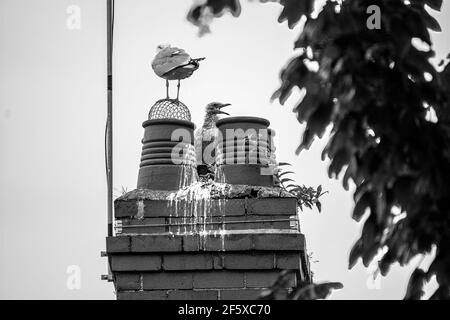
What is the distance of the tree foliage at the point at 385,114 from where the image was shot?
293 cm

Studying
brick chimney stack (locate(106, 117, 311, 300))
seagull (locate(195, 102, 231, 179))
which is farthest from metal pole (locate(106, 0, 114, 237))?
brick chimney stack (locate(106, 117, 311, 300))

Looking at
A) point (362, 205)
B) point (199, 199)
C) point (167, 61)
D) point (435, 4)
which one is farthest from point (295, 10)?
point (167, 61)

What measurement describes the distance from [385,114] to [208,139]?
471cm

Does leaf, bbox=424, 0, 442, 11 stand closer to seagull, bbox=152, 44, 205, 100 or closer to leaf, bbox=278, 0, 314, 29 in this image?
leaf, bbox=278, 0, 314, 29

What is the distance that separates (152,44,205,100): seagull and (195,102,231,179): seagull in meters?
0.44

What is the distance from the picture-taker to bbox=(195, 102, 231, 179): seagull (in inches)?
293

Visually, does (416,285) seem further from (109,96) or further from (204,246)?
(109,96)

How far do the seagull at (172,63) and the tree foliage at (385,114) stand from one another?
498 centimetres

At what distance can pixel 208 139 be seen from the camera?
764 cm

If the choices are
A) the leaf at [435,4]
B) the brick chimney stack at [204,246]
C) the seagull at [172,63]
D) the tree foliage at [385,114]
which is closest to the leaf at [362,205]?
the tree foliage at [385,114]

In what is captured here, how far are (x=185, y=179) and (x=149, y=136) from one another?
0.45 m
